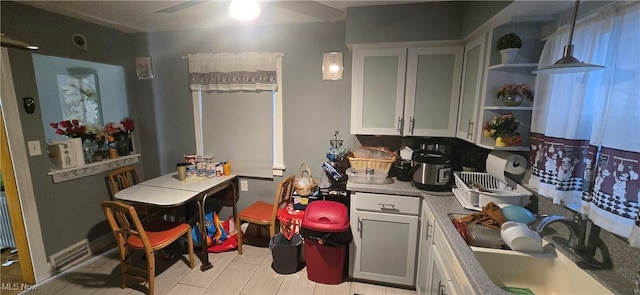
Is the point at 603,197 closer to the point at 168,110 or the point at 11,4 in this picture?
the point at 168,110

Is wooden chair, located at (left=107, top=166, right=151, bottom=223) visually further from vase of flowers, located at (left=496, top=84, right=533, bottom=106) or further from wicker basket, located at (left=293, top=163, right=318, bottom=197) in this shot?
vase of flowers, located at (left=496, top=84, right=533, bottom=106)

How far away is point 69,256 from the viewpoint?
7.57 ft

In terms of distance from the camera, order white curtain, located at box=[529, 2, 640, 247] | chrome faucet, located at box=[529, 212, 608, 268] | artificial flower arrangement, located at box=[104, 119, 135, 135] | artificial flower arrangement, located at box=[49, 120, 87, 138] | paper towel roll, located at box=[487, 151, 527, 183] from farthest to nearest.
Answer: artificial flower arrangement, located at box=[104, 119, 135, 135], artificial flower arrangement, located at box=[49, 120, 87, 138], paper towel roll, located at box=[487, 151, 527, 183], chrome faucet, located at box=[529, 212, 608, 268], white curtain, located at box=[529, 2, 640, 247]

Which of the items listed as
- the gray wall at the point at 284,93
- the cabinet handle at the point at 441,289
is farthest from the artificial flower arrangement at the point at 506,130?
the gray wall at the point at 284,93

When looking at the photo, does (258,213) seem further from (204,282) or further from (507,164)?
(507,164)

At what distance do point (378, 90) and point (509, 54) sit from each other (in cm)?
90

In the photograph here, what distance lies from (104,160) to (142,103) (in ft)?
2.45

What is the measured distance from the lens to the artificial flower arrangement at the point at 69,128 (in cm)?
229

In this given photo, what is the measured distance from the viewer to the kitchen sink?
1.10 meters

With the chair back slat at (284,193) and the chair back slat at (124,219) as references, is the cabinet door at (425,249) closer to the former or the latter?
the chair back slat at (284,193)

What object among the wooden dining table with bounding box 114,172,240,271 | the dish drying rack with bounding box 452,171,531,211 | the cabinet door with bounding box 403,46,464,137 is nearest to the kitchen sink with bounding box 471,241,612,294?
the dish drying rack with bounding box 452,171,531,211

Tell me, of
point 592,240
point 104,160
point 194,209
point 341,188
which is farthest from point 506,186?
point 104,160

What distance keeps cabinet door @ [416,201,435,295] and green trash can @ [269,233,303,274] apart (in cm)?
99

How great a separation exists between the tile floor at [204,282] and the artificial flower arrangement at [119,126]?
1.29 metres
